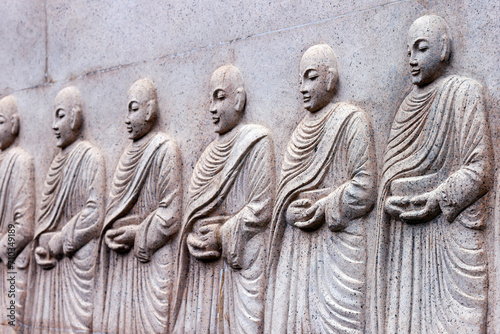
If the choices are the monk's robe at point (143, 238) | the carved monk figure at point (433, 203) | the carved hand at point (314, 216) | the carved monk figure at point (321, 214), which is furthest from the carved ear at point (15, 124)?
the carved monk figure at point (433, 203)

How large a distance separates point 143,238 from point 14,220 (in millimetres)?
2135

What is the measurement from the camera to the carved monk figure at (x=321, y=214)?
5.27 meters

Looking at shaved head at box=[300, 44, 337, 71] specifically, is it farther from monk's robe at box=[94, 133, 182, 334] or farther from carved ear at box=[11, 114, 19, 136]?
carved ear at box=[11, 114, 19, 136]

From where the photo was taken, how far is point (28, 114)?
26.9 ft

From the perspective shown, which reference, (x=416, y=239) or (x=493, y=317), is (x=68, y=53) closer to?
(x=416, y=239)

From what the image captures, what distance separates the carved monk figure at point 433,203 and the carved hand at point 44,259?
149 inches

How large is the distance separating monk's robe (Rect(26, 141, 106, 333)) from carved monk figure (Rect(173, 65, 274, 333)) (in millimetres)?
1248

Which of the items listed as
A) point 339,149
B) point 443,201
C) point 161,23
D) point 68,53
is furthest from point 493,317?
point 68,53

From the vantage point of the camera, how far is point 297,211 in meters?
5.56

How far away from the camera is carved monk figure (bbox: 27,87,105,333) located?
7.13 meters

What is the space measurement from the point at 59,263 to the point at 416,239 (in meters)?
4.00

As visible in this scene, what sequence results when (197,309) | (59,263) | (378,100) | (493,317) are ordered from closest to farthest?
(493,317)
(378,100)
(197,309)
(59,263)

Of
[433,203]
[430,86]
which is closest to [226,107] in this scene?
[430,86]

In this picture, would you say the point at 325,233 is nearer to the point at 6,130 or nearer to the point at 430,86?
the point at 430,86
